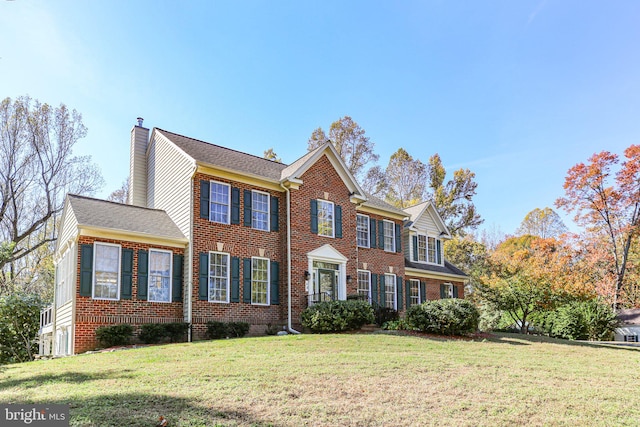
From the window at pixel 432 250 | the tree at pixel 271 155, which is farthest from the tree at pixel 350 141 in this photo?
the window at pixel 432 250

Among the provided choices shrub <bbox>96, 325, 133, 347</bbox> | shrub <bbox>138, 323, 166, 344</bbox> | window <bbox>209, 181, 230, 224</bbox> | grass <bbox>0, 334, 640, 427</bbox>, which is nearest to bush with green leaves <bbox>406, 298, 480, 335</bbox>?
grass <bbox>0, 334, 640, 427</bbox>

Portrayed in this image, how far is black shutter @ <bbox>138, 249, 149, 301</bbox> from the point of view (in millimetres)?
16156

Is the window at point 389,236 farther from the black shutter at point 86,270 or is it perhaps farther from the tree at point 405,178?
the tree at point 405,178

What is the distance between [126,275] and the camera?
15891mm

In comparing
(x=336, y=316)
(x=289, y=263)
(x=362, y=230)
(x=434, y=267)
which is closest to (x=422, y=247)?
(x=434, y=267)

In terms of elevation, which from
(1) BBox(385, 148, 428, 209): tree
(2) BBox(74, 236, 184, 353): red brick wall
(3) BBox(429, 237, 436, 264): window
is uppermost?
(1) BBox(385, 148, 428, 209): tree

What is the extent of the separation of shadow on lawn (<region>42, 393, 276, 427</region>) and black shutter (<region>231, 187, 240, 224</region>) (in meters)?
10.7

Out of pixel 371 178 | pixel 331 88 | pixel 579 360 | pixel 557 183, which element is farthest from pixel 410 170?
pixel 579 360

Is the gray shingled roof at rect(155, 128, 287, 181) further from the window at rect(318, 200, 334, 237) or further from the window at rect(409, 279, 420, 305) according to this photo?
the window at rect(409, 279, 420, 305)

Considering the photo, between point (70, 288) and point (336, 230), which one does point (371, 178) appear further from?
point (70, 288)

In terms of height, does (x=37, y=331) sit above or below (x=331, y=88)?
below

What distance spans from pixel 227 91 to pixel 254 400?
1278 centimetres

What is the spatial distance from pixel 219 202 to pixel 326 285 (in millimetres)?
5650

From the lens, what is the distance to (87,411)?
22.3 ft
